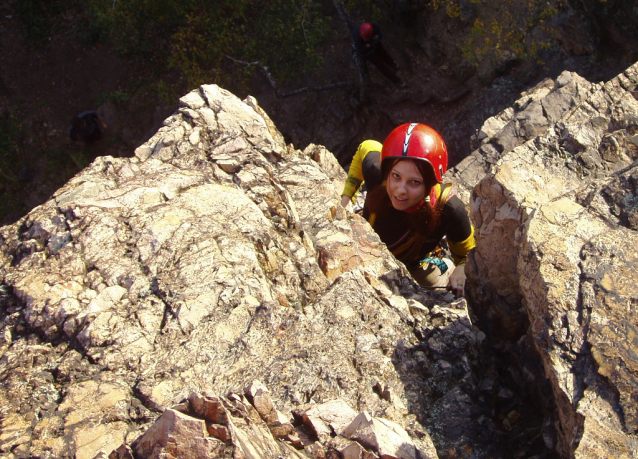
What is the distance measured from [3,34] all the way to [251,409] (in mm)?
24729

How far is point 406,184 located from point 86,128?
55.6 feet

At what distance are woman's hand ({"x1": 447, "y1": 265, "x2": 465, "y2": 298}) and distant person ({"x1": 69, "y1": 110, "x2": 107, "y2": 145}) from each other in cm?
1711

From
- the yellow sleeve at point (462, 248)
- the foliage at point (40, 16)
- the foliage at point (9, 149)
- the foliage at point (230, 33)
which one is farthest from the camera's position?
the foliage at point (40, 16)

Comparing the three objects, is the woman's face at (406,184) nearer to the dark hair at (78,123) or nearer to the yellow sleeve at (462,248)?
the yellow sleeve at (462,248)

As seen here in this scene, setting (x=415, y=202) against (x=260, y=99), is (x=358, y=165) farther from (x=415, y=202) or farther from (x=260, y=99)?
(x=260, y=99)

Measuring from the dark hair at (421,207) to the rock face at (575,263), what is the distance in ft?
1.46

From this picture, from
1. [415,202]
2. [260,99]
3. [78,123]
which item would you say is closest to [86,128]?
[78,123]

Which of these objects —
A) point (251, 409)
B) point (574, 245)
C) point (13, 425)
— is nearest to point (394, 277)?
point (574, 245)

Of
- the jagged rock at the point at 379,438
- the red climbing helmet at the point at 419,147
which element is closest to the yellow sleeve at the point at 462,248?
the red climbing helmet at the point at 419,147

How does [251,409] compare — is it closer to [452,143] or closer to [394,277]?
[394,277]

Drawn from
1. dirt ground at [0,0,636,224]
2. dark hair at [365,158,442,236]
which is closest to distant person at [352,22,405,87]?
dirt ground at [0,0,636,224]

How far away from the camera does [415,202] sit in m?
A: 5.09

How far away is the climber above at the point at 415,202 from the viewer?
4.82m

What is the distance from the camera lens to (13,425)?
314 cm
